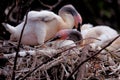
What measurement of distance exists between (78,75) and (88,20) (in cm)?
238

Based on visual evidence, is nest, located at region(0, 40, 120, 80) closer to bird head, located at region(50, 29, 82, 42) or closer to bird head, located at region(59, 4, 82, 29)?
bird head, located at region(50, 29, 82, 42)

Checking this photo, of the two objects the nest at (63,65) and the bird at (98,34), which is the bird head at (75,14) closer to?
the bird at (98,34)

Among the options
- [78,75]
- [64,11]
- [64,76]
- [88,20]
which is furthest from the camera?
[88,20]

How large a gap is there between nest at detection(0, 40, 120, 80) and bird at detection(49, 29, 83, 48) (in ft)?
0.40

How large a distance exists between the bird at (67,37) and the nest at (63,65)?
12 cm

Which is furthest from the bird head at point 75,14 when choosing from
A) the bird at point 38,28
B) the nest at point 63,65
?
the nest at point 63,65

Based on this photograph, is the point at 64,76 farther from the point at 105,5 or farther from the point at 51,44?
the point at 105,5

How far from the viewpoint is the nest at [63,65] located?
2020 mm

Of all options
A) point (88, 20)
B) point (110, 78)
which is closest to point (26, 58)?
point (110, 78)

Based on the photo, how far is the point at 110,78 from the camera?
209 centimetres

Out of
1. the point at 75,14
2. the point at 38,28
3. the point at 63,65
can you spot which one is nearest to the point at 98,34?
the point at 75,14

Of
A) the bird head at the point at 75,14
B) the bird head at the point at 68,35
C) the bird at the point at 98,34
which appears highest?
the bird head at the point at 75,14

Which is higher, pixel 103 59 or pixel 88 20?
pixel 103 59

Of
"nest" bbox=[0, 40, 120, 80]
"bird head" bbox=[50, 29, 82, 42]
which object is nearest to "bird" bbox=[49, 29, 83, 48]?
"bird head" bbox=[50, 29, 82, 42]
